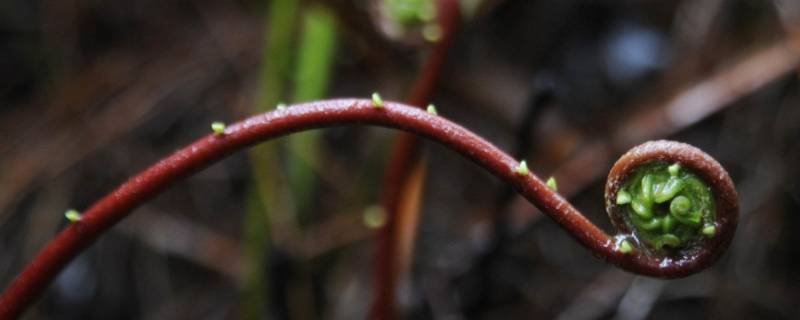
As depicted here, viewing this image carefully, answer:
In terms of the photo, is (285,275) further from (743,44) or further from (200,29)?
(743,44)

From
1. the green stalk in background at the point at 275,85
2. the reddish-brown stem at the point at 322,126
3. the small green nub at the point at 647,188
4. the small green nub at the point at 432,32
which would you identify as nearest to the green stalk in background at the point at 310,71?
the green stalk in background at the point at 275,85

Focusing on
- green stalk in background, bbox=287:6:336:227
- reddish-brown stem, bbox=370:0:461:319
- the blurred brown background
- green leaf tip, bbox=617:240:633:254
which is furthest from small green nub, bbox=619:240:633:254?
green stalk in background, bbox=287:6:336:227

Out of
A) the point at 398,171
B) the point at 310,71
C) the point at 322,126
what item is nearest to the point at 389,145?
the point at 310,71

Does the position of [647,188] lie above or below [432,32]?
below

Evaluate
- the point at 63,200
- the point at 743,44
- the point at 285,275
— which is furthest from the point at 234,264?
the point at 743,44

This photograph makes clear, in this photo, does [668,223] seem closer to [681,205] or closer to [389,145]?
[681,205]

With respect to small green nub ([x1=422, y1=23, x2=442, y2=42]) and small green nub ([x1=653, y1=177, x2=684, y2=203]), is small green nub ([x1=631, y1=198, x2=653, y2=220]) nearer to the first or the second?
small green nub ([x1=653, y1=177, x2=684, y2=203])

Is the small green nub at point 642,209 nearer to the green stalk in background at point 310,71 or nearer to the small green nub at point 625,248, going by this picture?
the small green nub at point 625,248
